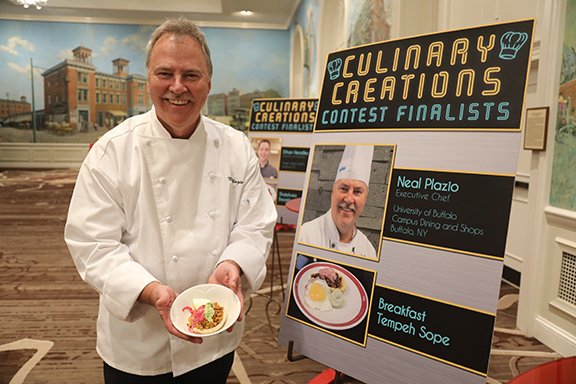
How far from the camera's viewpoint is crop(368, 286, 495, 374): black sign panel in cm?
153

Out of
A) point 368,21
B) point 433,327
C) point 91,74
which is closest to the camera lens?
point 433,327

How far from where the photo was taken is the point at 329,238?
1911 millimetres

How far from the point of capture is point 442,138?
5.39ft

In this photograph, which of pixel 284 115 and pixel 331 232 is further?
pixel 284 115

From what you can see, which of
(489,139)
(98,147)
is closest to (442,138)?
(489,139)

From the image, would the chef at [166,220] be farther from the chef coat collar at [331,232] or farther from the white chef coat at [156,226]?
the chef coat collar at [331,232]

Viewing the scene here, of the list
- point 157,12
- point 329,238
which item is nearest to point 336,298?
point 329,238

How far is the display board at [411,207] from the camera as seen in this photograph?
152cm

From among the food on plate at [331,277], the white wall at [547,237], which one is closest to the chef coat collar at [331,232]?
the food on plate at [331,277]

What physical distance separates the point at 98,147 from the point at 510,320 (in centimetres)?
300

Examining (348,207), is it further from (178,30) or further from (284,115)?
(284,115)

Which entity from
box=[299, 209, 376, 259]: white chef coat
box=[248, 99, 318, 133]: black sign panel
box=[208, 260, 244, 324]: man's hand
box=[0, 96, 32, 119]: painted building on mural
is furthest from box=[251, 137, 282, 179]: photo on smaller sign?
box=[0, 96, 32, 119]: painted building on mural

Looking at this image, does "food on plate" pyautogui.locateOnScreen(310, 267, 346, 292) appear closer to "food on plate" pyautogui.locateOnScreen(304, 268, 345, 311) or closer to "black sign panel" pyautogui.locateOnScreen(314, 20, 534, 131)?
"food on plate" pyautogui.locateOnScreen(304, 268, 345, 311)

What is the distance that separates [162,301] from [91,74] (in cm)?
1435
